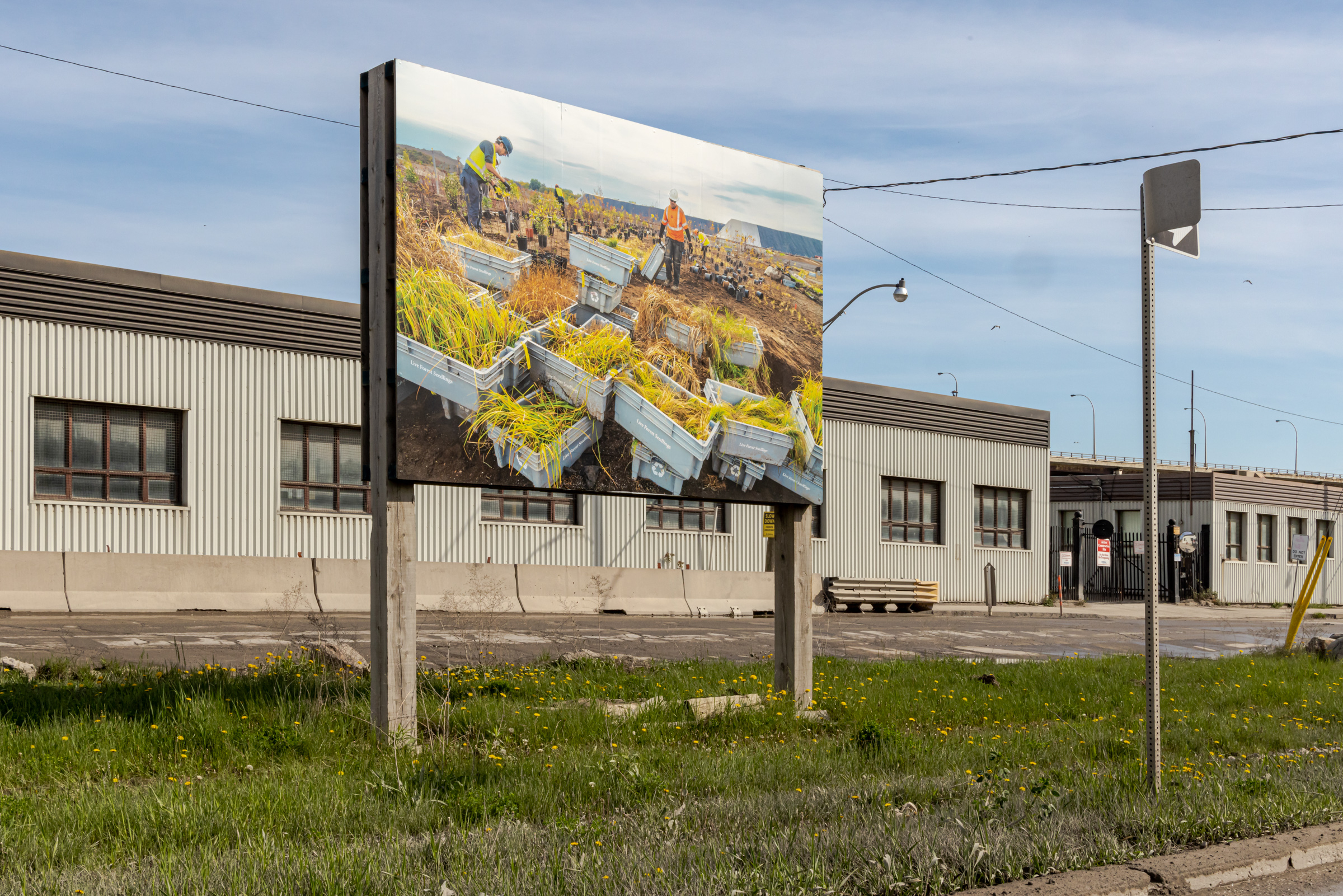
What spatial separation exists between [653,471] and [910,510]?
2946 centimetres

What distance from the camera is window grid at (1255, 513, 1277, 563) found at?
51656mm

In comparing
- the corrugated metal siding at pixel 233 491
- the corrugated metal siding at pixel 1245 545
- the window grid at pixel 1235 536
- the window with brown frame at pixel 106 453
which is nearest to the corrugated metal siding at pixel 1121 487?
the corrugated metal siding at pixel 1245 545

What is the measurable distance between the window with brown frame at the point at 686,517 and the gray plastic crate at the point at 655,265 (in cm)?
2118

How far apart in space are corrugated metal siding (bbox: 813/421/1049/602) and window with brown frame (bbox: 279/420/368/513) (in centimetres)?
1378

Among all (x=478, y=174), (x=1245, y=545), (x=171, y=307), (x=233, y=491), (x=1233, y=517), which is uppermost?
(x=171, y=307)

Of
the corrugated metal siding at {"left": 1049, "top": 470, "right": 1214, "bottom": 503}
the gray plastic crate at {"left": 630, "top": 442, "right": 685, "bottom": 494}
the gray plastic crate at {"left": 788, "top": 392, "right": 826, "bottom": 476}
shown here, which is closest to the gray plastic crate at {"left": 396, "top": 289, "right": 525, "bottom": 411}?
the gray plastic crate at {"left": 630, "top": 442, "right": 685, "bottom": 494}

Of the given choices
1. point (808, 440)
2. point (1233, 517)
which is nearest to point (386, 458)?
point (808, 440)

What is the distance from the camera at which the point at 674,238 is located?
9.63 metres

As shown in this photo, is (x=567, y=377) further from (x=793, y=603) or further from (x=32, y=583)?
(x=32, y=583)

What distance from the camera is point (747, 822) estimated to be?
5.68 m

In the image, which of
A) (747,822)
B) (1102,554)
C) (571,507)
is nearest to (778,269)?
(747,822)

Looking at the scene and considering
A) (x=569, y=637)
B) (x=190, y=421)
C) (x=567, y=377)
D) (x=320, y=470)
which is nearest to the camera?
(x=567, y=377)

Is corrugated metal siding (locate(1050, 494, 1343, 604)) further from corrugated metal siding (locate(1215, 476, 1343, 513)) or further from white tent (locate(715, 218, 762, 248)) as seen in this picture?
white tent (locate(715, 218, 762, 248))

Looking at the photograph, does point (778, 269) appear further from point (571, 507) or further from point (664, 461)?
point (571, 507)
